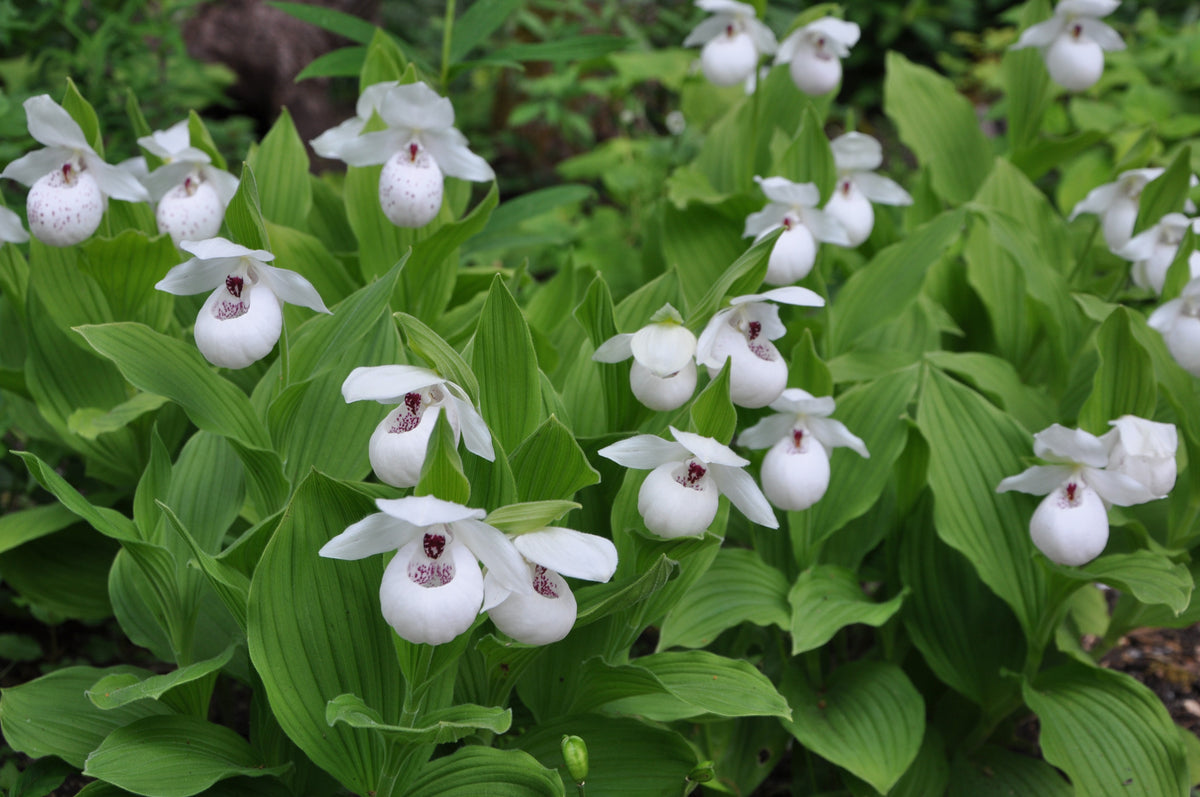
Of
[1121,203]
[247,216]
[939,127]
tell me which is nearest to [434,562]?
[247,216]

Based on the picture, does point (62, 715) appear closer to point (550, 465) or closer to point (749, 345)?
point (550, 465)

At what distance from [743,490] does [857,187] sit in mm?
1108

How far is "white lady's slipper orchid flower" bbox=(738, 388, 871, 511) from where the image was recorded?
1.50m

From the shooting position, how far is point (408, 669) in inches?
46.8

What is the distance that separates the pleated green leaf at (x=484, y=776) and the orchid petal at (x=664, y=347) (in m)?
0.56

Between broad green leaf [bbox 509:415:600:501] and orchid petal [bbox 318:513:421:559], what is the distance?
264 millimetres

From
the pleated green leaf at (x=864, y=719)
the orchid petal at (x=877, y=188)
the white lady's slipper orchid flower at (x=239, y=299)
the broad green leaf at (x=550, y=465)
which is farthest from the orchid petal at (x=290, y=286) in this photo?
the orchid petal at (x=877, y=188)

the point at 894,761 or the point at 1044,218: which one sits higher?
the point at 1044,218

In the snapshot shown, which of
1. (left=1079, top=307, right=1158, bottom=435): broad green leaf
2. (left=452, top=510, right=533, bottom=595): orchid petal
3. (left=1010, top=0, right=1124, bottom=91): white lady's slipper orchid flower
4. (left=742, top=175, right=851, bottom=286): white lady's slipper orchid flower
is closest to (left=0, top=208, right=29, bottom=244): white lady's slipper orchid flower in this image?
(left=452, top=510, right=533, bottom=595): orchid petal

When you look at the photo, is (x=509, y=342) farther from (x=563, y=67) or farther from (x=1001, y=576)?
(x=563, y=67)

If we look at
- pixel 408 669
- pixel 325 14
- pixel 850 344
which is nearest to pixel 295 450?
pixel 408 669

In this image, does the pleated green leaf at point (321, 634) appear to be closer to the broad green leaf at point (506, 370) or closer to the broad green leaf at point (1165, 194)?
the broad green leaf at point (506, 370)

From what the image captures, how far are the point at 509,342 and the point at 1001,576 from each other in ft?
3.28

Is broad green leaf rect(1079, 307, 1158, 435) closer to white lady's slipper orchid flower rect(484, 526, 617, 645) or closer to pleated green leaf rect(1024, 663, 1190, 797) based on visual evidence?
pleated green leaf rect(1024, 663, 1190, 797)
